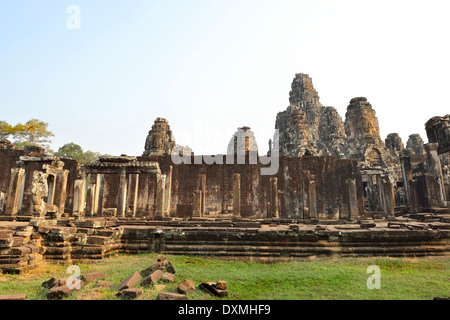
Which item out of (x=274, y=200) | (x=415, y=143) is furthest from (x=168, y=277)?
(x=415, y=143)

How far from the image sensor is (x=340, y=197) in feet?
52.7

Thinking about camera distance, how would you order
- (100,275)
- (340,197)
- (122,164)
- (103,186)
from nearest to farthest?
(100,275) → (122,164) → (340,197) → (103,186)

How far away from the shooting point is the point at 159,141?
20.9 meters

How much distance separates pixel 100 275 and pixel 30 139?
120 ft

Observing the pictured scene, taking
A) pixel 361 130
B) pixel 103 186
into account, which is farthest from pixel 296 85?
pixel 103 186

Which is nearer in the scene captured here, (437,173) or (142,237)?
(142,237)

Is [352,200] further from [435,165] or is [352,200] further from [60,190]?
[60,190]

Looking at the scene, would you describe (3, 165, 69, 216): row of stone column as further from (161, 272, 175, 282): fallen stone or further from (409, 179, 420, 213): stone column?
(409, 179, 420, 213): stone column

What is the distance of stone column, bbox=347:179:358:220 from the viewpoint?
14.9m

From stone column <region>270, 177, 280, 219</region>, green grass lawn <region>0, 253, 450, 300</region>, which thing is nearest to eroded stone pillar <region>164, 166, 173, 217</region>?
stone column <region>270, 177, 280, 219</region>

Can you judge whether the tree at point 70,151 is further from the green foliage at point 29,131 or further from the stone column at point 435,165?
the stone column at point 435,165

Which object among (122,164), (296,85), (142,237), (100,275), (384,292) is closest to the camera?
(384,292)

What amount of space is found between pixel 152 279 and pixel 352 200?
42.9 ft

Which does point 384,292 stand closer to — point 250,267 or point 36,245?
point 250,267
